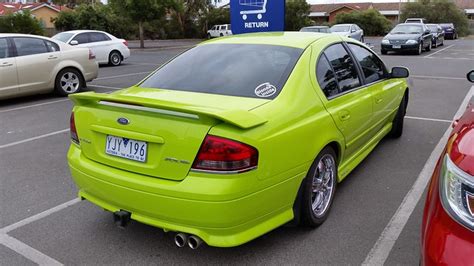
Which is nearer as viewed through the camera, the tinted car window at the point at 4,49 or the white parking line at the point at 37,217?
the white parking line at the point at 37,217

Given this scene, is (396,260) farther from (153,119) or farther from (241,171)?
(153,119)

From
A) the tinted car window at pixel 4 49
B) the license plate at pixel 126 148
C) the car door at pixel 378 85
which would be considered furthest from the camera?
the tinted car window at pixel 4 49

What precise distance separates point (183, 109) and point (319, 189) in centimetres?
145

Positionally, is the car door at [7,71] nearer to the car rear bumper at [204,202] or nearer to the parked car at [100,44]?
the car rear bumper at [204,202]

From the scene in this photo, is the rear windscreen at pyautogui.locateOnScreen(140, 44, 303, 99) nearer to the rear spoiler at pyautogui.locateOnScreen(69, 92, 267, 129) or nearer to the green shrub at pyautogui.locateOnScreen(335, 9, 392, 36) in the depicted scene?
the rear spoiler at pyautogui.locateOnScreen(69, 92, 267, 129)

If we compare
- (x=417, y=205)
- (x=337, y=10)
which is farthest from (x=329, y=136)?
(x=337, y=10)

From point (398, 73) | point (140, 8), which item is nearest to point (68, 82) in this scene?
point (398, 73)

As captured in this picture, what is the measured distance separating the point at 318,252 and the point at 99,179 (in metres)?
1.68

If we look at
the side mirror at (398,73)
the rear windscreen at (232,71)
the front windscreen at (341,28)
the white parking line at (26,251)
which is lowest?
the white parking line at (26,251)

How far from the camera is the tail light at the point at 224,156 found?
2.65 meters

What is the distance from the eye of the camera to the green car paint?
8.79ft

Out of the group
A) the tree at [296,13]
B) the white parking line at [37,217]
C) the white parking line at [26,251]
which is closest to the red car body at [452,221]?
the white parking line at [26,251]

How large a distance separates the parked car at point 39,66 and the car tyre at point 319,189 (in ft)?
24.5

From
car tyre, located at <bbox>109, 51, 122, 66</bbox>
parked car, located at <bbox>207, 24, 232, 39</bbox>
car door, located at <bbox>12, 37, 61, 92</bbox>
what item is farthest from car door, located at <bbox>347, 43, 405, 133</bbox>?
parked car, located at <bbox>207, 24, 232, 39</bbox>
